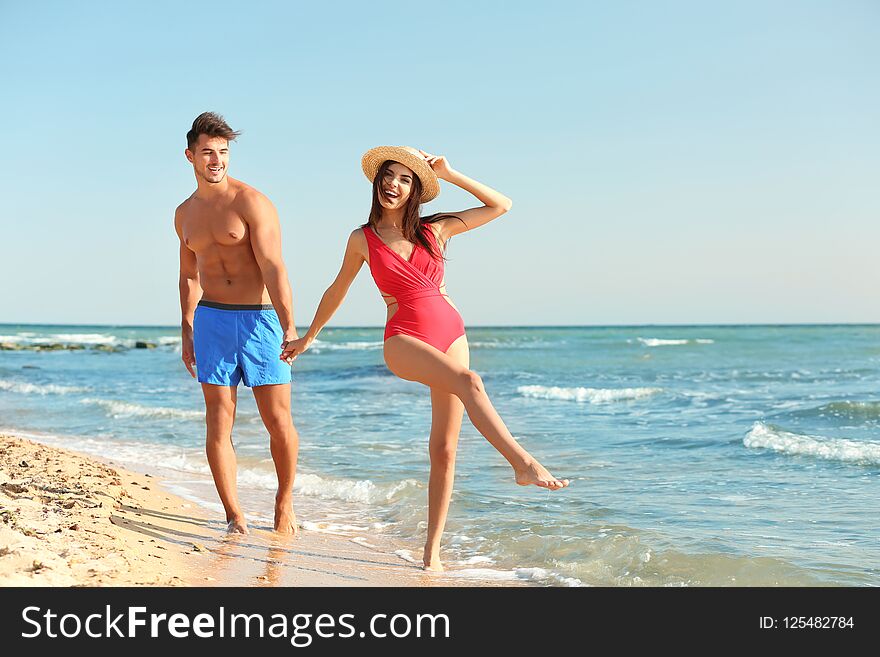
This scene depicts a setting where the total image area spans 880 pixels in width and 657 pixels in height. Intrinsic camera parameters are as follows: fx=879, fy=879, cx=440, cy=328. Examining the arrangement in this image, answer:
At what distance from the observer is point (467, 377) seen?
391cm

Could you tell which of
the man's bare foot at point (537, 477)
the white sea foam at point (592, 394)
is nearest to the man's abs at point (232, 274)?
the man's bare foot at point (537, 477)

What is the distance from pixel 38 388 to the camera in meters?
16.7

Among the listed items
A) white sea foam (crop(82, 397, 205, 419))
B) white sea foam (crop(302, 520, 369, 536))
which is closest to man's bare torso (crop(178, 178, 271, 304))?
white sea foam (crop(302, 520, 369, 536))

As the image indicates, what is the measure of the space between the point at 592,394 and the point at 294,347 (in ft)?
37.1

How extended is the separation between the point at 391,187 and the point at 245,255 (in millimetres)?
1051

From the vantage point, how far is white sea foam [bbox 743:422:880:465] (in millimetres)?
8055

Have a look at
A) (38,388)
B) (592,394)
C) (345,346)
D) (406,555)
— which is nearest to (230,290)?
(406,555)

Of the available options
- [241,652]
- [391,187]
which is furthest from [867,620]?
[391,187]

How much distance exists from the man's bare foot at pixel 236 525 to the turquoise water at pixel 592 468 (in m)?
0.77

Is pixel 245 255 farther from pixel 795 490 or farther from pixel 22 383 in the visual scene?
pixel 22 383

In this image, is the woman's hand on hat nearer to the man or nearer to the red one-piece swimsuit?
the red one-piece swimsuit

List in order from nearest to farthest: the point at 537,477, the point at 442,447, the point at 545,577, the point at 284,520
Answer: the point at 537,477, the point at 442,447, the point at 545,577, the point at 284,520

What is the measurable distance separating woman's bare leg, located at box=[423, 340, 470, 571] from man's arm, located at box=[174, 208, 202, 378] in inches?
62.6

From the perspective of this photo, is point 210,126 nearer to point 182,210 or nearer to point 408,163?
point 182,210
